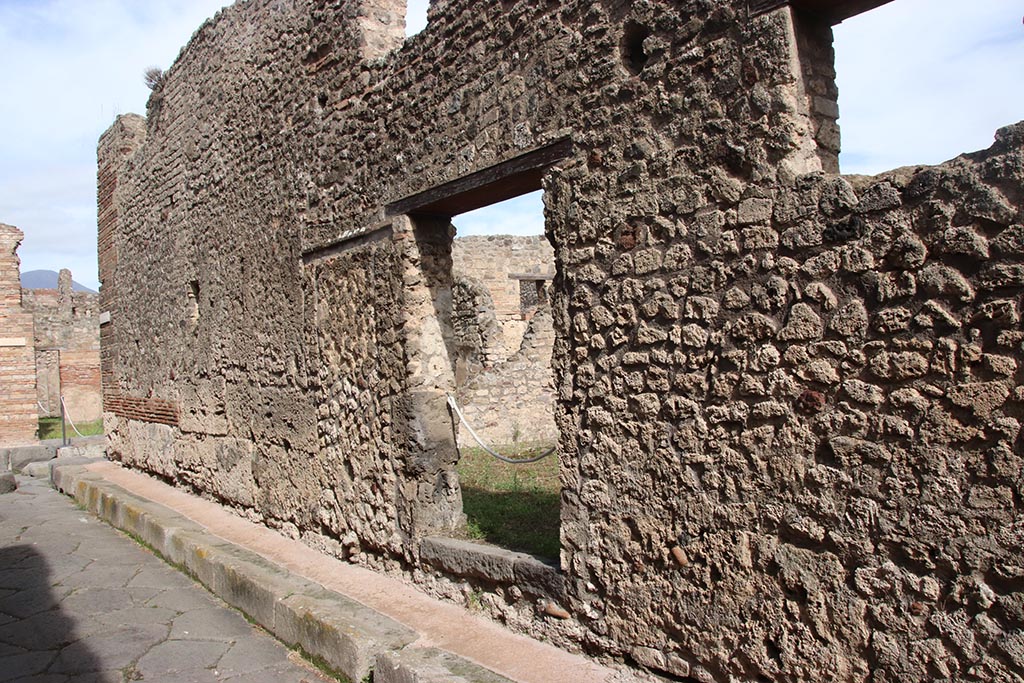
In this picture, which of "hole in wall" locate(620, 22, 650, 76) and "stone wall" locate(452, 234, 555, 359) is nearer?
"hole in wall" locate(620, 22, 650, 76)

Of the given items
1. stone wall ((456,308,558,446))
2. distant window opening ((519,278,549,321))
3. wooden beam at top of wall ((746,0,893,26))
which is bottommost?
stone wall ((456,308,558,446))

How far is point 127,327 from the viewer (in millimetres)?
9375

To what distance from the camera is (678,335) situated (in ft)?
9.80

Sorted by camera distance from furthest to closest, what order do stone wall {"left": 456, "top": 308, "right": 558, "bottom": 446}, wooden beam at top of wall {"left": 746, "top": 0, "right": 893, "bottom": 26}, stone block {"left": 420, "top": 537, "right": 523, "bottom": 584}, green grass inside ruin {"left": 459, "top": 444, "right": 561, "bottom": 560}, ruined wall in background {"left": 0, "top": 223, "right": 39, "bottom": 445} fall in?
ruined wall in background {"left": 0, "top": 223, "right": 39, "bottom": 445} → stone wall {"left": 456, "top": 308, "right": 558, "bottom": 446} → green grass inside ruin {"left": 459, "top": 444, "right": 561, "bottom": 560} → stone block {"left": 420, "top": 537, "right": 523, "bottom": 584} → wooden beam at top of wall {"left": 746, "top": 0, "right": 893, "bottom": 26}

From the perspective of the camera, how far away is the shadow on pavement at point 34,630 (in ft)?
13.1

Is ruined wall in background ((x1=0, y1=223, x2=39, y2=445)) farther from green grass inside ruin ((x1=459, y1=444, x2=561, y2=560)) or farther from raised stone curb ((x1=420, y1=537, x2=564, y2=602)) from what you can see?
raised stone curb ((x1=420, y1=537, x2=564, y2=602))

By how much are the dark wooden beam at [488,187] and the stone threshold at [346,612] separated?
5.89ft

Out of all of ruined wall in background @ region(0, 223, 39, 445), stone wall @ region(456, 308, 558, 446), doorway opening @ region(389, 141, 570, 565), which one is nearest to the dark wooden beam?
doorway opening @ region(389, 141, 570, 565)

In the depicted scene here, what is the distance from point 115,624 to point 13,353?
9.59 meters

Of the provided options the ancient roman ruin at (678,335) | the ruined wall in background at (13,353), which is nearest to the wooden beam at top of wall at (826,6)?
the ancient roman ruin at (678,335)

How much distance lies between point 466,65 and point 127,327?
6927 mm

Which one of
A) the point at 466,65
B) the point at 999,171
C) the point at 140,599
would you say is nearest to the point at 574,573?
the point at 999,171

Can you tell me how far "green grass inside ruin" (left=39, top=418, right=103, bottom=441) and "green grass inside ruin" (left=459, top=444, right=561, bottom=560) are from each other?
11.5m

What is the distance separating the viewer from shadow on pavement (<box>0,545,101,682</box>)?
4.01 meters
